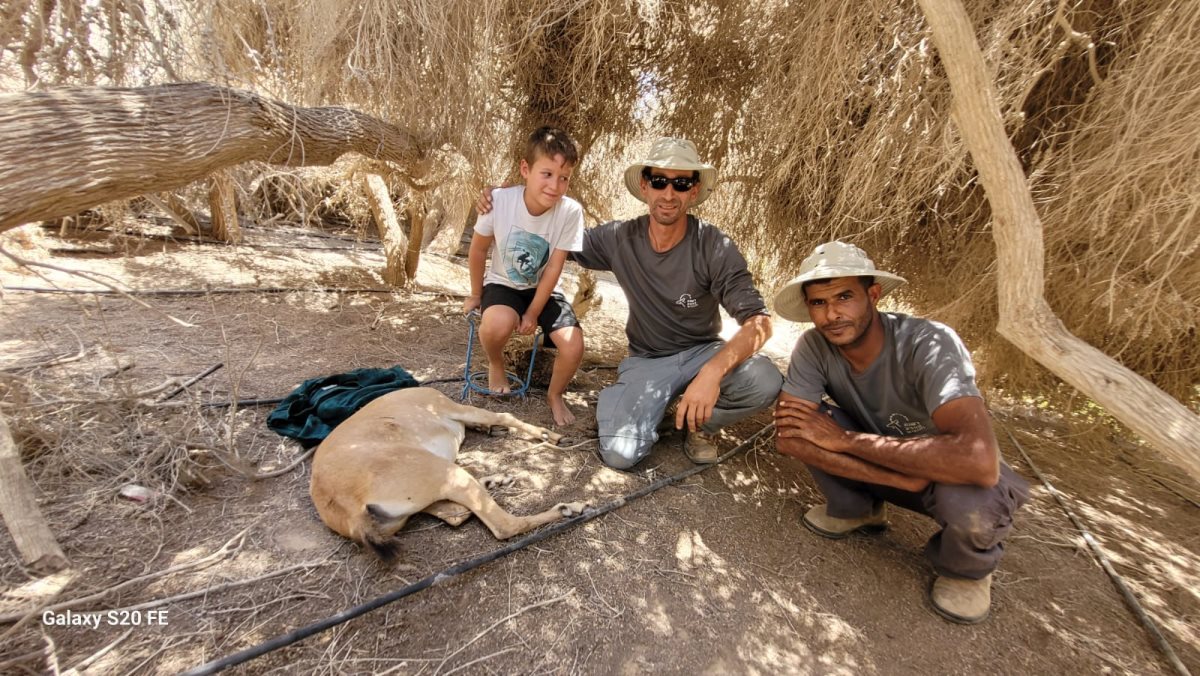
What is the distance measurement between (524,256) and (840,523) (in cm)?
263

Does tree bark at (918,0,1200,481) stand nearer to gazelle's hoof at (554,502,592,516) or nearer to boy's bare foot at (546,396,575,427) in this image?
gazelle's hoof at (554,502,592,516)

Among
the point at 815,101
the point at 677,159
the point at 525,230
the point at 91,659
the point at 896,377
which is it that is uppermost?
the point at 815,101

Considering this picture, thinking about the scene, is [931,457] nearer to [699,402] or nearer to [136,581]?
[699,402]

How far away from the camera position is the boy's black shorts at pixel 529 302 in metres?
3.73

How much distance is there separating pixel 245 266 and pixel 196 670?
271 inches

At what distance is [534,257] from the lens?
3.74 metres

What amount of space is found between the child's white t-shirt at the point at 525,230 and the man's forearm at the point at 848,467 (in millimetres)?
1937

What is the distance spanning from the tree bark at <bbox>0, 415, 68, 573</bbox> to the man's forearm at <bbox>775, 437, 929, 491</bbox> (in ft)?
10.0

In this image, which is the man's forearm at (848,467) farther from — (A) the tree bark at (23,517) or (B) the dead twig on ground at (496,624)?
(A) the tree bark at (23,517)

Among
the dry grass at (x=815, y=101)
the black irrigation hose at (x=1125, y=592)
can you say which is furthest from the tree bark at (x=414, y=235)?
the black irrigation hose at (x=1125, y=592)

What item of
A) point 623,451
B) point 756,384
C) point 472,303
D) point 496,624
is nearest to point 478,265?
point 472,303

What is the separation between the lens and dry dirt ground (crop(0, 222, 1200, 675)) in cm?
183

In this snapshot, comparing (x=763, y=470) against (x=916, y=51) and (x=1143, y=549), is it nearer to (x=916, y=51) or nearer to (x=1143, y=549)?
(x=1143, y=549)

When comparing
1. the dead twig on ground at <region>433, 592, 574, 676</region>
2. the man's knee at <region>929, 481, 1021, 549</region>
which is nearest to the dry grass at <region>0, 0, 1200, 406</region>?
the man's knee at <region>929, 481, 1021, 549</region>
